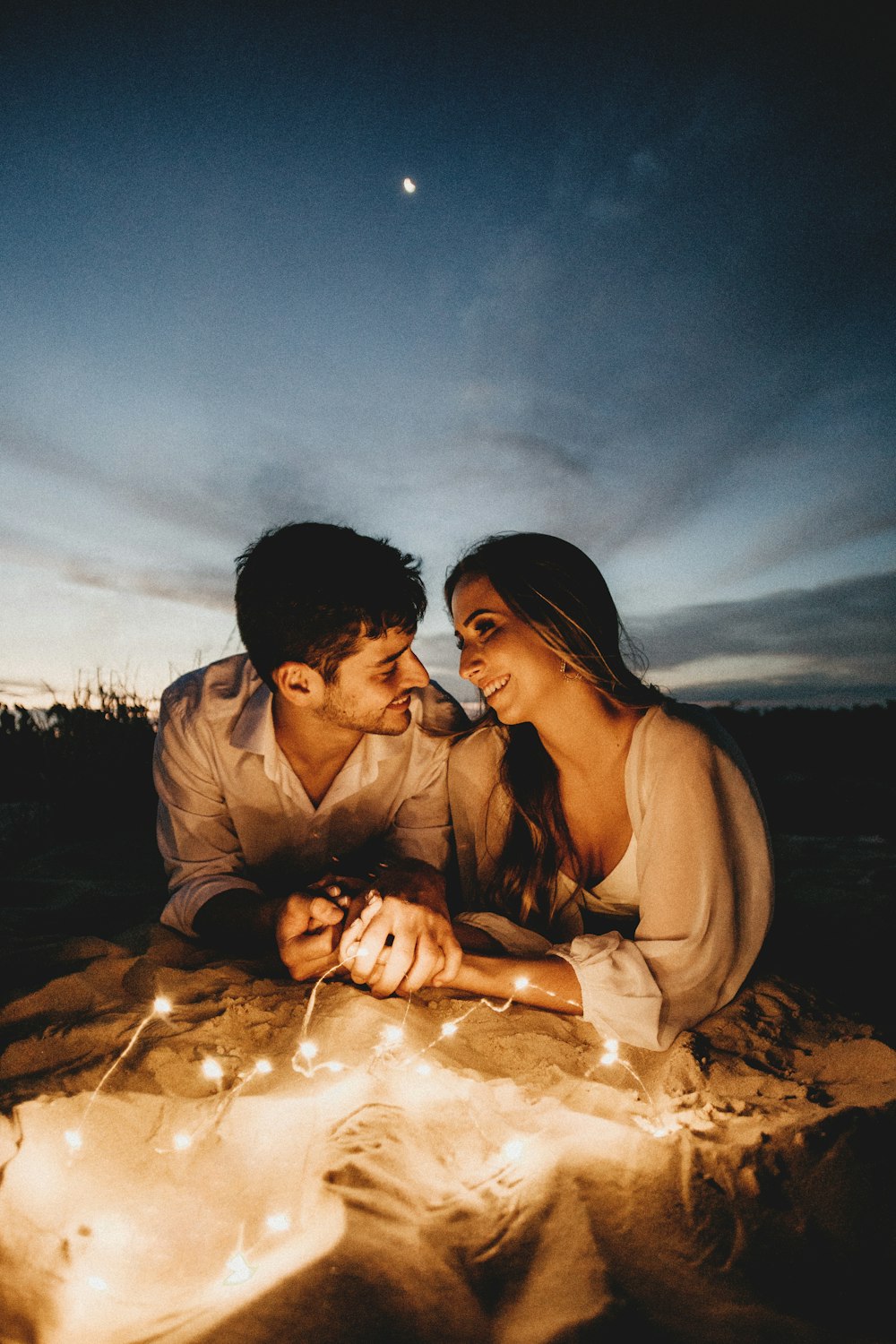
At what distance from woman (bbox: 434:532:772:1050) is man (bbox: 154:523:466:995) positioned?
0.31 meters

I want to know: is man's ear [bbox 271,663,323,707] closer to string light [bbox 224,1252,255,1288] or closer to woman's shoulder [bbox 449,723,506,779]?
woman's shoulder [bbox 449,723,506,779]

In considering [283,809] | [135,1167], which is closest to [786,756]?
[283,809]

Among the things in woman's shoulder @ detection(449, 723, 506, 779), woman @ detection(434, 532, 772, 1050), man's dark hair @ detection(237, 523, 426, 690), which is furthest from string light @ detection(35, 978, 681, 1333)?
man's dark hair @ detection(237, 523, 426, 690)

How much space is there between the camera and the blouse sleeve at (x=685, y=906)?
240cm

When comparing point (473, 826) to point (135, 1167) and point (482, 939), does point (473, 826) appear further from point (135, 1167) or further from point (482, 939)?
point (135, 1167)

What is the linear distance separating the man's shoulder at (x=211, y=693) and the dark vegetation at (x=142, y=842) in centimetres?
121

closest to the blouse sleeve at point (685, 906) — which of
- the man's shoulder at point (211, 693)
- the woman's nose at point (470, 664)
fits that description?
the woman's nose at point (470, 664)

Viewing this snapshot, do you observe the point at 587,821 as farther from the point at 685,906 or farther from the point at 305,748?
the point at 305,748

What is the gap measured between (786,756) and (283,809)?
8.68m

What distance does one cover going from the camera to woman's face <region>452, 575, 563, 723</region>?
2975mm

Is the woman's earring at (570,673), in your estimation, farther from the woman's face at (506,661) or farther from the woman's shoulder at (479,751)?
the woman's shoulder at (479,751)

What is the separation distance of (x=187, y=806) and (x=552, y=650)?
2.08 metres

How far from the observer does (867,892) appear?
4.04 meters

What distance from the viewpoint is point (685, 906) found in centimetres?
248
